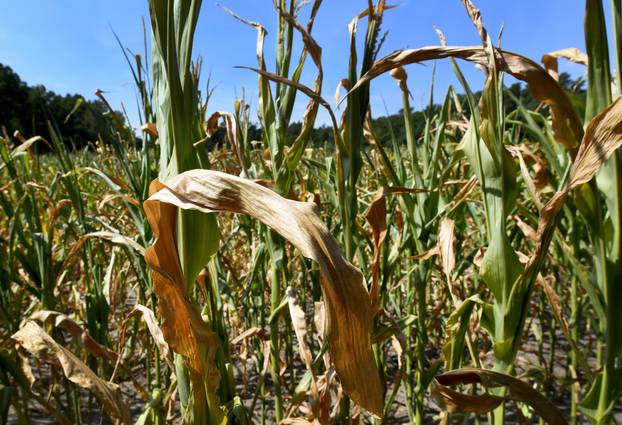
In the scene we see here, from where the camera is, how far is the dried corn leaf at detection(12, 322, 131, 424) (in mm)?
465

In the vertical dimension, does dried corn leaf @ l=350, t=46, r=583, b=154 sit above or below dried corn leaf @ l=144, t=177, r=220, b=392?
above

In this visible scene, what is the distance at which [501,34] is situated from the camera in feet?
1.49

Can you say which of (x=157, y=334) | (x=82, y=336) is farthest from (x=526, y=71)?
(x=82, y=336)

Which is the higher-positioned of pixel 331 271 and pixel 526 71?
pixel 526 71

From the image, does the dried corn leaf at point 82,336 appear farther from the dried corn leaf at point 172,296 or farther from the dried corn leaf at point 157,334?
the dried corn leaf at point 172,296

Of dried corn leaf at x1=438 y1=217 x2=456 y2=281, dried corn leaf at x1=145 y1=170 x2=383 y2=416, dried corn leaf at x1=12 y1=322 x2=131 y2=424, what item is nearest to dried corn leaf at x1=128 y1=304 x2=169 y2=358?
dried corn leaf at x1=12 y1=322 x2=131 y2=424

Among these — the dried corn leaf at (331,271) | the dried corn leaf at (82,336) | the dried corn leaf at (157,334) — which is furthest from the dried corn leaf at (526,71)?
the dried corn leaf at (82,336)

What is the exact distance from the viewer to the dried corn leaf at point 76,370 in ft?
1.53

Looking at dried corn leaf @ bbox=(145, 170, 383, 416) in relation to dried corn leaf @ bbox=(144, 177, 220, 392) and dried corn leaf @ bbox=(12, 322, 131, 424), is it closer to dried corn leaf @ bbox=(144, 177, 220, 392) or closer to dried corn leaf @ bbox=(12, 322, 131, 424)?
dried corn leaf @ bbox=(144, 177, 220, 392)

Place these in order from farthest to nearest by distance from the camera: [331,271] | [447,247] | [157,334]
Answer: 1. [447,247]
2. [157,334]
3. [331,271]

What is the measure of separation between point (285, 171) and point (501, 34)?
1.16 ft

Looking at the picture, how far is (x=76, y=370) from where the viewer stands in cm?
48

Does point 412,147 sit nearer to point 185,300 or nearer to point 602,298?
point 602,298

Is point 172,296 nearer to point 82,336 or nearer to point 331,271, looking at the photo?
point 331,271
